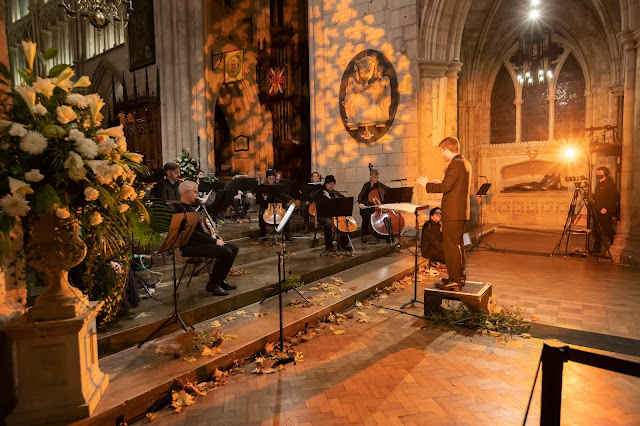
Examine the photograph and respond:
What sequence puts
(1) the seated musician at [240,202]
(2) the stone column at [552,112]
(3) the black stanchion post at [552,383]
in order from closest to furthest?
(3) the black stanchion post at [552,383]
(1) the seated musician at [240,202]
(2) the stone column at [552,112]

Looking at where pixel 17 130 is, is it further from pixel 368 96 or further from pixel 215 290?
pixel 368 96

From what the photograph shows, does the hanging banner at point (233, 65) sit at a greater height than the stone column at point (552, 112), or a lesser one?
greater

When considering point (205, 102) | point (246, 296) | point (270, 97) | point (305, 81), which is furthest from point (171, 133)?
point (246, 296)

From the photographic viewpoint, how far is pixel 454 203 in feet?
15.0

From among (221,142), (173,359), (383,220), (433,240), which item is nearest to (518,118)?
(383,220)

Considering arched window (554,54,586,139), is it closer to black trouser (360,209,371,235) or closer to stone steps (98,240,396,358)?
black trouser (360,209,371,235)

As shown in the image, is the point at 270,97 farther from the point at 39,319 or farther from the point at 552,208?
the point at 39,319

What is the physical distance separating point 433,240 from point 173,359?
15.4ft

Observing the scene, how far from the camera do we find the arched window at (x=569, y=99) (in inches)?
543

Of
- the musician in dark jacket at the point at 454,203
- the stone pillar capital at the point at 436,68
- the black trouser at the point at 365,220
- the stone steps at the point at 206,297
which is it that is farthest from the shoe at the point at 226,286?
the stone pillar capital at the point at 436,68

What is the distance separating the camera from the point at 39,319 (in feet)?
8.00

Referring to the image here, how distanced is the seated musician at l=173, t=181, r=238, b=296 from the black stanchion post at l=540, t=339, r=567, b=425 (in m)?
3.73

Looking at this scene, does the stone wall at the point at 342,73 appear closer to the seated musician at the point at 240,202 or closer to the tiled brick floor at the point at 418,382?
the seated musician at the point at 240,202

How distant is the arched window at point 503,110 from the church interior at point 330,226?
0.09 m
